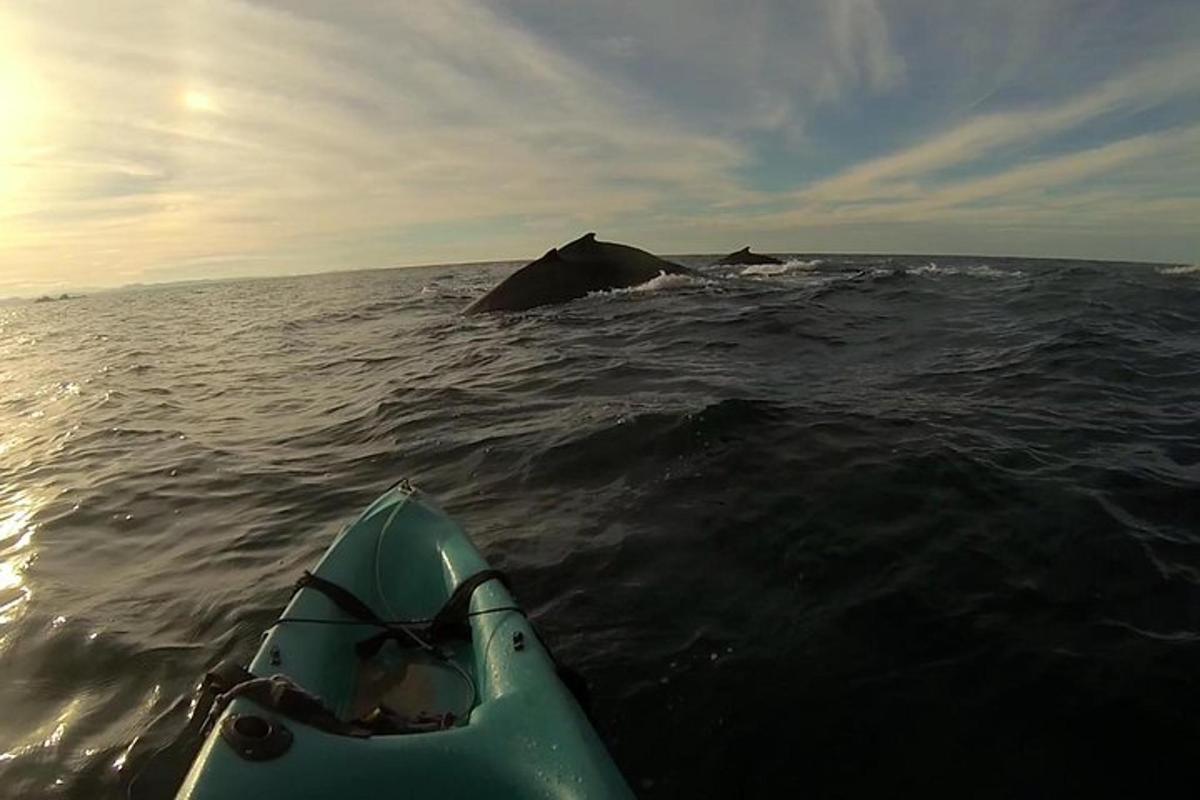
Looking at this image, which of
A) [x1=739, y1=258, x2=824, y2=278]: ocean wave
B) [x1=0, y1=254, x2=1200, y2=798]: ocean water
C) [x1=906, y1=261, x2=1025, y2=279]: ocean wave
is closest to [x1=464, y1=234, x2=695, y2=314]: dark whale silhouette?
[x1=739, y1=258, x2=824, y2=278]: ocean wave

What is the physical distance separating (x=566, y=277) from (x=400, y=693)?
2152 cm

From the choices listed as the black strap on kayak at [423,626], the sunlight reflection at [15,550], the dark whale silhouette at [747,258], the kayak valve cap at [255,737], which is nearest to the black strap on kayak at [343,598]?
the black strap on kayak at [423,626]

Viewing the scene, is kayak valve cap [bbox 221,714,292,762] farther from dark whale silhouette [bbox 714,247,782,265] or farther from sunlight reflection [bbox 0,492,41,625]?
dark whale silhouette [bbox 714,247,782,265]

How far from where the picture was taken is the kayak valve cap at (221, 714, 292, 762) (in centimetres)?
259

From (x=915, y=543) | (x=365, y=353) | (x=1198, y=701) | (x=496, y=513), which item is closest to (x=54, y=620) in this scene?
(x=496, y=513)

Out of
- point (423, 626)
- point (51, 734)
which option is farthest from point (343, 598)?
point (51, 734)

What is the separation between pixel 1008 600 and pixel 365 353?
57.1 feet

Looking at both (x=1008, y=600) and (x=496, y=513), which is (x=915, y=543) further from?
(x=496, y=513)

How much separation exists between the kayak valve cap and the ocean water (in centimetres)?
181

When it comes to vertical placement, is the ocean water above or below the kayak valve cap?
below

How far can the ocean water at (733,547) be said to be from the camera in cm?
387

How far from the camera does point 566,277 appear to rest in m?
24.6

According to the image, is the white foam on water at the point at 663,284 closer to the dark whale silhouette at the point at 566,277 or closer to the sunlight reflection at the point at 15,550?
the dark whale silhouette at the point at 566,277

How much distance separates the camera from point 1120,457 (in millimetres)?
7320
